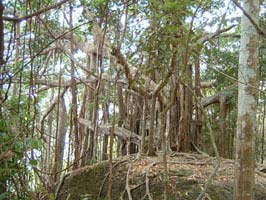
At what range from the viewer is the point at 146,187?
402 centimetres

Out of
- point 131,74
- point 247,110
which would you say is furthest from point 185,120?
point 247,110

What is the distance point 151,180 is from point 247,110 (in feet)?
5.41

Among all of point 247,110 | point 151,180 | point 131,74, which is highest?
point 131,74

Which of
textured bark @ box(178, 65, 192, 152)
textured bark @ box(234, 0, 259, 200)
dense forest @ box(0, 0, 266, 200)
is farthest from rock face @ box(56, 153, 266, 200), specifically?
textured bark @ box(234, 0, 259, 200)

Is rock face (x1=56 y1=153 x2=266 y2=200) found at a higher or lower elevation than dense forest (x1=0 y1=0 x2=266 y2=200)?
lower

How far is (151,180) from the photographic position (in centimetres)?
423

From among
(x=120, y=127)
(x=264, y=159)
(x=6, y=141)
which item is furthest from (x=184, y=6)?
(x=264, y=159)

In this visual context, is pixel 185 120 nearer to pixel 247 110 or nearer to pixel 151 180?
pixel 151 180

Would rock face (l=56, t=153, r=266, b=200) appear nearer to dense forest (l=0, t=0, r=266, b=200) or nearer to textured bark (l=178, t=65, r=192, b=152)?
dense forest (l=0, t=0, r=266, b=200)

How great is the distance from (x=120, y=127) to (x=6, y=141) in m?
4.26

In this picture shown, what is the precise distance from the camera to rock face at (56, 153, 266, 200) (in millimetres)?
4059

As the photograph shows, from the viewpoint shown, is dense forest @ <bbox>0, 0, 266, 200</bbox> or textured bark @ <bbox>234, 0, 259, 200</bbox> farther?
textured bark @ <bbox>234, 0, 259, 200</bbox>

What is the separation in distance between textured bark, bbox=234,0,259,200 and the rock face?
1.06m

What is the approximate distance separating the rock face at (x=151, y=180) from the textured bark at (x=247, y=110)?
106 cm
